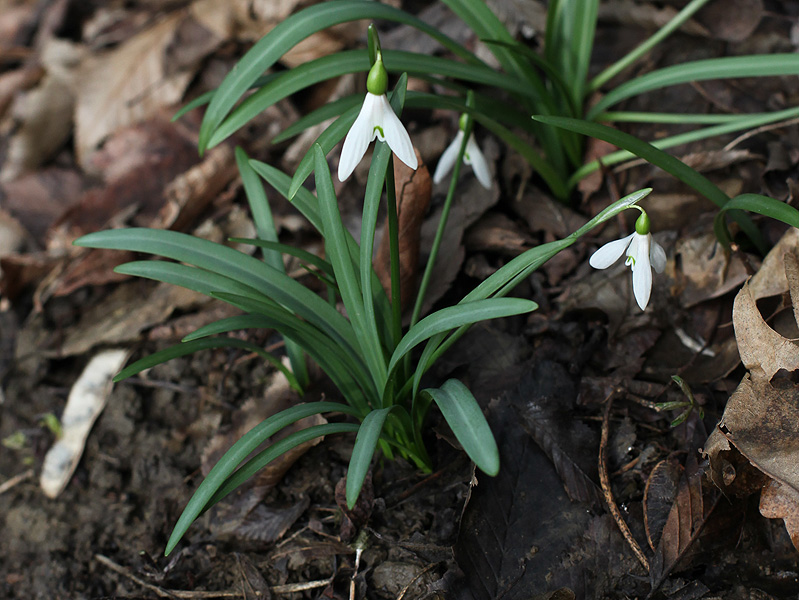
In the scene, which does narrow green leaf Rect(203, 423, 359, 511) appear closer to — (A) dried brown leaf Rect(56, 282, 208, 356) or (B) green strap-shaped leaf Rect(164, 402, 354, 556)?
(B) green strap-shaped leaf Rect(164, 402, 354, 556)

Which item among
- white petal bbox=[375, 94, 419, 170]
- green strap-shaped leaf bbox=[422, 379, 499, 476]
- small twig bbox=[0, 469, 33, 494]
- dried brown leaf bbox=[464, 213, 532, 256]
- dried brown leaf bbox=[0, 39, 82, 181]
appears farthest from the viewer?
dried brown leaf bbox=[0, 39, 82, 181]

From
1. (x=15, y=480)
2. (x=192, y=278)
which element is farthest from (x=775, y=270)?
(x=15, y=480)

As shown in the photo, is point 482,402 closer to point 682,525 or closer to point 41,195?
point 682,525

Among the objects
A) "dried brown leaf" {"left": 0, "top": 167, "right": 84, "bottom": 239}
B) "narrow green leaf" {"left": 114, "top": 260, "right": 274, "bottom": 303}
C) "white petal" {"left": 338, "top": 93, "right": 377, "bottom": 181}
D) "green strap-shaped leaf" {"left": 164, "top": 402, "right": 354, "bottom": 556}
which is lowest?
"dried brown leaf" {"left": 0, "top": 167, "right": 84, "bottom": 239}

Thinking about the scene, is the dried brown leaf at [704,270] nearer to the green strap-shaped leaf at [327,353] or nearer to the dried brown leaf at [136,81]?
the green strap-shaped leaf at [327,353]

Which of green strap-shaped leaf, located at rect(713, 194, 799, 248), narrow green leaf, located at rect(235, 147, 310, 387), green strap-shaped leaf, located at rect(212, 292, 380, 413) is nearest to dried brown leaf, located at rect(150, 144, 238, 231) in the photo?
narrow green leaf, located at rect(235, 147, 310, 387)

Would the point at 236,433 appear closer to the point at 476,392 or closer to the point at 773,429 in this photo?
the point at 476,392

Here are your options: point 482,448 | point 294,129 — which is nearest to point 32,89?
point 294,129
